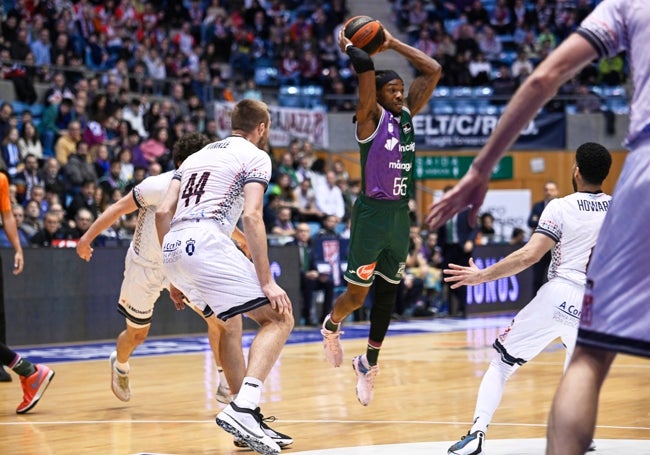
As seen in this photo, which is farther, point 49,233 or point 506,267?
point 49,233

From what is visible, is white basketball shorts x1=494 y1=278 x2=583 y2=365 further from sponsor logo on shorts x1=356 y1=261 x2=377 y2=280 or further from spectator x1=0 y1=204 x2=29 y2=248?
spectator x1=0 y1=204 x2=29 y2=248

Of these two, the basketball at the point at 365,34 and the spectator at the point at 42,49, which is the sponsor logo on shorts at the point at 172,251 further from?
the spectator at the point at 42,49

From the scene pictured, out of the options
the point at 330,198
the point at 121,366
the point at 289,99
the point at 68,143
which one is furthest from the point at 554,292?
the point at 289,99

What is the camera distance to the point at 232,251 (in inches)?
224

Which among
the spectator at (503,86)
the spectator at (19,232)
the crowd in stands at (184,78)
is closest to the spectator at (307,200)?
the crowd in stands at (184,78)

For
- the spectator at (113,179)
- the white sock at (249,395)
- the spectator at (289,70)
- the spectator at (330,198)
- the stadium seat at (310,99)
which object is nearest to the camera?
the white sock at (249,395)

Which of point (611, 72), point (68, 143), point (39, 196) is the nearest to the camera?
point (39, 196)

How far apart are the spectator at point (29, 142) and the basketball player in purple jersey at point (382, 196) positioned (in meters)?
8.49

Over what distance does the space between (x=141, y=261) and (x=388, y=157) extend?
1861 mm

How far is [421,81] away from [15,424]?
3.56 m

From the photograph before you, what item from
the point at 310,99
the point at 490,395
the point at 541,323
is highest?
the point at 541,323

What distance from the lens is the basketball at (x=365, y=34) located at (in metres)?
7.06

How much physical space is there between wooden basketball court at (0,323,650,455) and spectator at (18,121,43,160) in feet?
15.7

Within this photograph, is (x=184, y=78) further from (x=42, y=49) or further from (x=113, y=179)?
(x=113, y=179)
